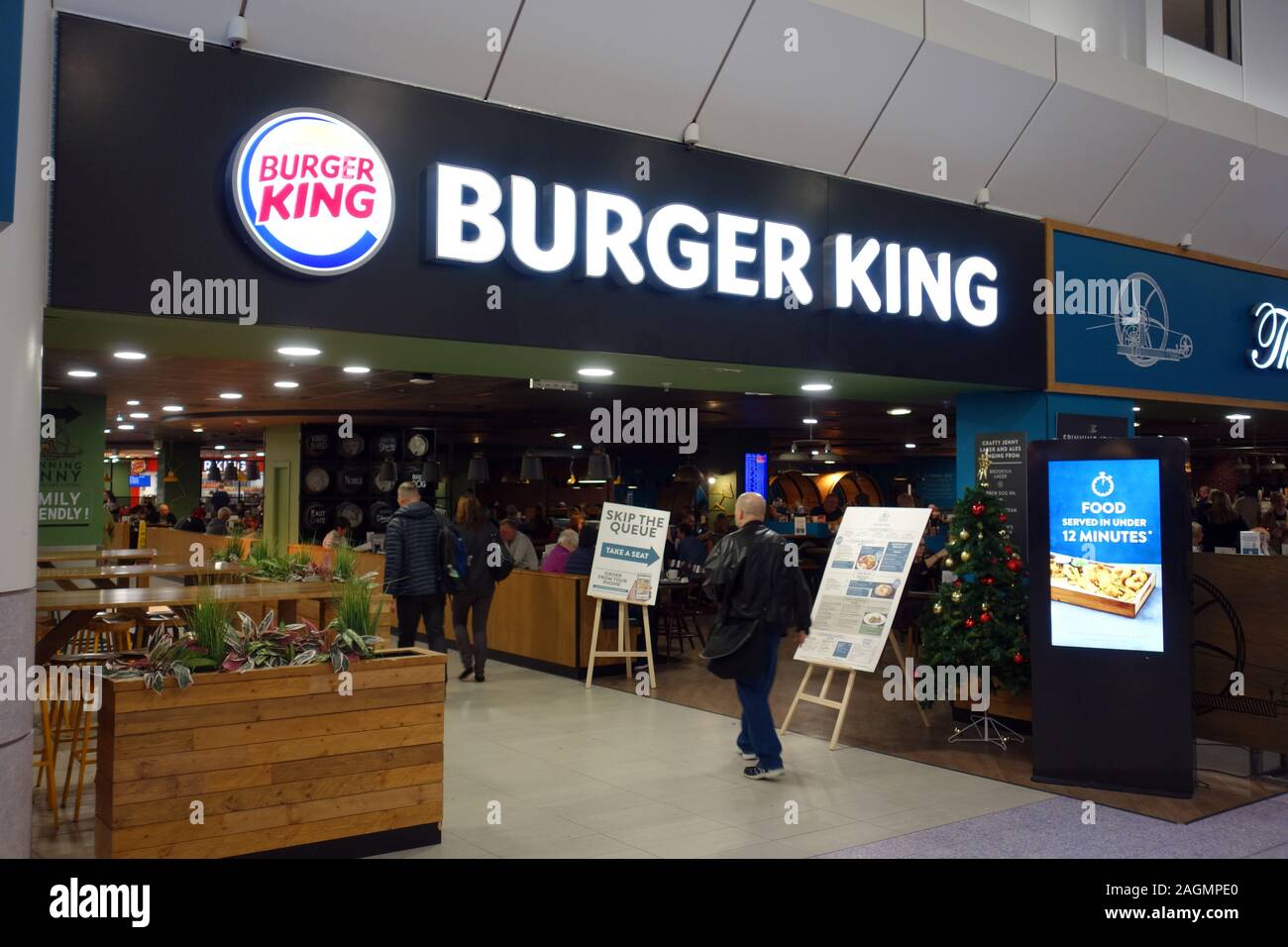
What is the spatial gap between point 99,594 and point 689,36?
5.01m

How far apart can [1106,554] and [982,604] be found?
1.26 m

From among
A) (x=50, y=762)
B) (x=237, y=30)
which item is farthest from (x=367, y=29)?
(x=50, y=762)

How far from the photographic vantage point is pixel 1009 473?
845cm

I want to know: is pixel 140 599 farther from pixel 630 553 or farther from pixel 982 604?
pixel 982 604

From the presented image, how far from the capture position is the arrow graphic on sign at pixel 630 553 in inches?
368

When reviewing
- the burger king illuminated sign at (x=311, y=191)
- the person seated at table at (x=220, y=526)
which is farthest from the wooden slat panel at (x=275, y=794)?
the person seated at table at (x=220, y=526)

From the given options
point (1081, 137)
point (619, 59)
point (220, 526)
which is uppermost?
point (1081, 137)

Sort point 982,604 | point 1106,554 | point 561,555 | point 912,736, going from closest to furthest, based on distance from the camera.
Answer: point 1106,554 < point 982,604 < point 912,736 < point 561,555

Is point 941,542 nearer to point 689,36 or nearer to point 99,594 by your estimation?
point 689,36

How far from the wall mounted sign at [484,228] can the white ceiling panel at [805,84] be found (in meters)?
0.19

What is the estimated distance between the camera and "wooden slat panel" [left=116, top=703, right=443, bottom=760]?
4309 mm

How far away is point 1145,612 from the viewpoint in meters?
5.98

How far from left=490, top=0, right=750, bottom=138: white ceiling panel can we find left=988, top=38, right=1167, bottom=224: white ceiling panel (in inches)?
117

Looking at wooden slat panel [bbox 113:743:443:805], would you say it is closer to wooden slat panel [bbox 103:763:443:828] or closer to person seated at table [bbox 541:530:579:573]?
wooden slat panel [bbox 103:763:443:828]
